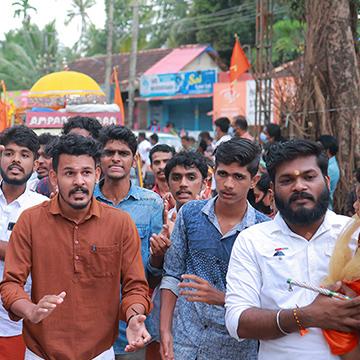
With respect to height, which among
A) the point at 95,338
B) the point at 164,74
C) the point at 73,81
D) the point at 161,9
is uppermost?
the point at 161,9

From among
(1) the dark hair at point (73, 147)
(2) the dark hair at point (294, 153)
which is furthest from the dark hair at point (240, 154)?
(1) the dark hair at point (73, 147)

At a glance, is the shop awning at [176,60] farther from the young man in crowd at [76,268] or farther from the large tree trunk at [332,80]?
the young man in crowd at [76,268]

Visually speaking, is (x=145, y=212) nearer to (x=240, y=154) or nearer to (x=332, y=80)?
(x=240, y=154)

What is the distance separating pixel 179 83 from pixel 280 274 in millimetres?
26614

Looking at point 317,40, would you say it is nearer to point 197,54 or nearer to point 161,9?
point 197,54

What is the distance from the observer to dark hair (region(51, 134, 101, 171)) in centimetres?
350

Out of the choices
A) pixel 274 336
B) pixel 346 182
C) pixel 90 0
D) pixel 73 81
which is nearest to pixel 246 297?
pixel 274 336

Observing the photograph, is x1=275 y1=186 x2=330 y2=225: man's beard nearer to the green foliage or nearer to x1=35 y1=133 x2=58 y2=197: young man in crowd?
x1=35 y1=133 x2=58 y2=197: young man in crowd

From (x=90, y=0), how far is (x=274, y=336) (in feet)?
106

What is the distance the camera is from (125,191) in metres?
4.45

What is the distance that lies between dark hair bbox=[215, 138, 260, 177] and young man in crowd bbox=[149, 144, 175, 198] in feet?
7.44

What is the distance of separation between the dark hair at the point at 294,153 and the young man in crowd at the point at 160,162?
2917 mm

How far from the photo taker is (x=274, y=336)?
266cm

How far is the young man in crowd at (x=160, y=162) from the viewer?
5.88 metres
